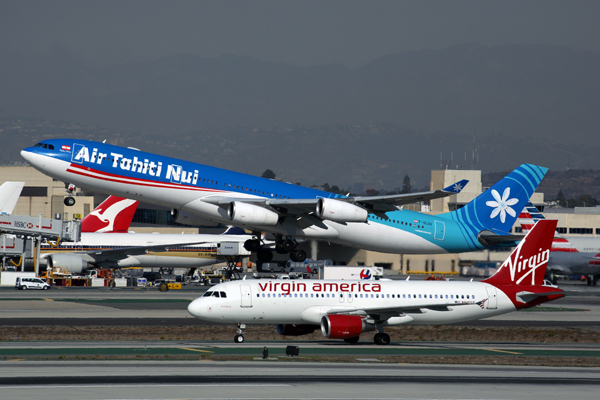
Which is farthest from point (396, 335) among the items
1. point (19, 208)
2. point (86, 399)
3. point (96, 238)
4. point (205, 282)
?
point (19, 208)

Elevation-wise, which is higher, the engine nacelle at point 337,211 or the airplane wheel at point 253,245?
the engine nacelle at point 337,211

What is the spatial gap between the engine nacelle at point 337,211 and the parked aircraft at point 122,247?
167 ft

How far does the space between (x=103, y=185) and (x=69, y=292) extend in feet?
111

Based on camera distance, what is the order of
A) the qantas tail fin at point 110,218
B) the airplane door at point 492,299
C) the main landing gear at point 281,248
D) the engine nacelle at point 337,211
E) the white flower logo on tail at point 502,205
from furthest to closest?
the qantas tail fin at point 110,218 → the white flower logo on tail at point 502,205 → the main landing gear at point 281,248 → the engine nacelle at point 337,211 → the airplane door at point 492,299

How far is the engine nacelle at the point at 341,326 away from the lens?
39578mm

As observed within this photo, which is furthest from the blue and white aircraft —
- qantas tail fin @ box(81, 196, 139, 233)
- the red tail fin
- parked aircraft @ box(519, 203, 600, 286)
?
qantas tail fin @ box(81, 196, 139, 233)

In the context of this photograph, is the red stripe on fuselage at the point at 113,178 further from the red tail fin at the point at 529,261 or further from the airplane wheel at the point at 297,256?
the red tail fin at the point at 529,261

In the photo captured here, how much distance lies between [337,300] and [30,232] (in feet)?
171

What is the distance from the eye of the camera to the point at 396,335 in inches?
1850

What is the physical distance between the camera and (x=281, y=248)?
5044 centimetres

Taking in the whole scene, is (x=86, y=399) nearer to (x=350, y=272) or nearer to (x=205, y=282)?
(x=350, y=272)

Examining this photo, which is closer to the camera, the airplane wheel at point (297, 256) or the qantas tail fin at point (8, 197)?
the airplane wheel at point (297, 256)

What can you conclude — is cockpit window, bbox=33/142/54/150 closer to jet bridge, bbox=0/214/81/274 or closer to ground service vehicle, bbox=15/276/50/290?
ground service vehicle, bbox=15/276/50/290

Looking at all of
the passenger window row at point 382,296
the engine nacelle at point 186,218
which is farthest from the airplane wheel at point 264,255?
the passenger window row at point 382,296
